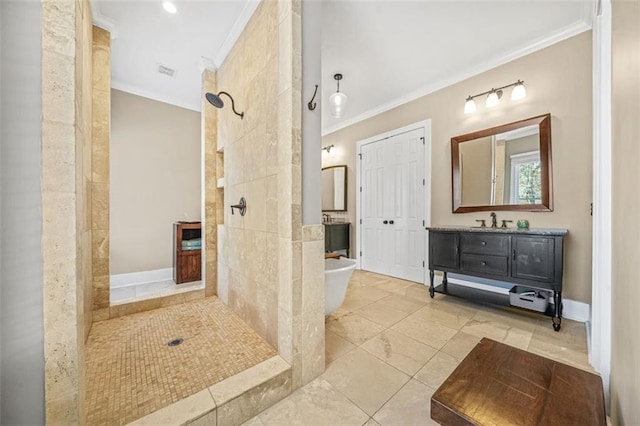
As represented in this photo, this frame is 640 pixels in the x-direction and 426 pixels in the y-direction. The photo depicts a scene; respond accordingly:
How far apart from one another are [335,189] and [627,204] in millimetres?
3890

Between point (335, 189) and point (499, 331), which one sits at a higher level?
point (335, 189)

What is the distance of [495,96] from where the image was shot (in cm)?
261

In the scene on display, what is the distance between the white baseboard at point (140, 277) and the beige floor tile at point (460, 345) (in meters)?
3.58

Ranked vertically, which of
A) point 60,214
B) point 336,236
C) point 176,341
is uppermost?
point 60,214

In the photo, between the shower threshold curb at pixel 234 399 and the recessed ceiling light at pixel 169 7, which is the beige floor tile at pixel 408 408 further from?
the recessed ceiling light at pixel 169 7

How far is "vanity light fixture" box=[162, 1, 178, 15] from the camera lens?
1884 millimetres

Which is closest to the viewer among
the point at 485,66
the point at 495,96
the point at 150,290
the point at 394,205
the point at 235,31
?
the point at 235,31

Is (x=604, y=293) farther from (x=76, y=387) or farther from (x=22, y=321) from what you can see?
(x=22, y=321)

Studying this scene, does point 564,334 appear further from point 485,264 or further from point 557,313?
point 485,264

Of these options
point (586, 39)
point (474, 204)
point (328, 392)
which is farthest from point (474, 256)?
point (586, 39)

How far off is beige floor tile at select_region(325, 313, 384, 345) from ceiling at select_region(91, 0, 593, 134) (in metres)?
2.71

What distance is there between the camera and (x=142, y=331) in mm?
1846

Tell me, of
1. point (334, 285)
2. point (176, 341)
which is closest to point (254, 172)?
point (334, 285)

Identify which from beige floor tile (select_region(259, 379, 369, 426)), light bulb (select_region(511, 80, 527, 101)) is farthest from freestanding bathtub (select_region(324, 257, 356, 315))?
light bulb (select_region(511, 80, 527, 101))
